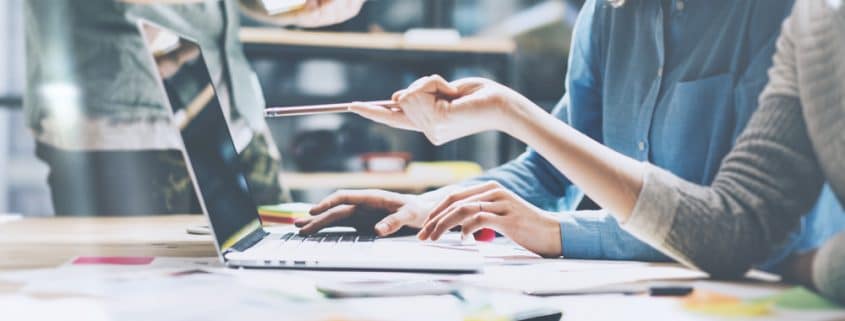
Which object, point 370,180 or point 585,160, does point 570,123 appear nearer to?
point 585,160

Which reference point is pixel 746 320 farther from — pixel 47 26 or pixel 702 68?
pixel 47 26

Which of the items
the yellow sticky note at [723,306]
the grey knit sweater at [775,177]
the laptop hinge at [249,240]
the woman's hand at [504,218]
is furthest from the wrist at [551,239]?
the laptop hinge at [249,240]

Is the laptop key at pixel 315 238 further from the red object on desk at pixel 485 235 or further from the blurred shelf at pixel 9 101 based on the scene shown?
the blurred shelf at pixel 9 101

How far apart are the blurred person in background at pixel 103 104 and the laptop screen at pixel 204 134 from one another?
1.09 m

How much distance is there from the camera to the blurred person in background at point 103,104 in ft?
6.75

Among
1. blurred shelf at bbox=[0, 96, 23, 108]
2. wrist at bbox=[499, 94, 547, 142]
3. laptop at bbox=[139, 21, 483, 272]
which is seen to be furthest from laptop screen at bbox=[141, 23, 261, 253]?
blurred shelf at bbox=[0, 96, 23, 108]

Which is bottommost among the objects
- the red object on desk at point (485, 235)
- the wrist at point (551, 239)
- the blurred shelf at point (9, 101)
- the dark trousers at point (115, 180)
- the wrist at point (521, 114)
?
the dark trousers at point (115, 180)

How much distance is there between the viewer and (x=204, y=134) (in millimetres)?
891

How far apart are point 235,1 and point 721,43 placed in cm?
160

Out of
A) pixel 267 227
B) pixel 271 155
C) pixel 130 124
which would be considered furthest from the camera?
pixel 130 124

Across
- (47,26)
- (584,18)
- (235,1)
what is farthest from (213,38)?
(584,18)

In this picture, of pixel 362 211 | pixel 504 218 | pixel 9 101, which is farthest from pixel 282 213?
pixel 9 101

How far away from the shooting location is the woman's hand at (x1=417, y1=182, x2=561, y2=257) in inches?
36.5

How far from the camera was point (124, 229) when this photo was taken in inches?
46.4
